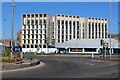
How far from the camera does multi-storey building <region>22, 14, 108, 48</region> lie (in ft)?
544

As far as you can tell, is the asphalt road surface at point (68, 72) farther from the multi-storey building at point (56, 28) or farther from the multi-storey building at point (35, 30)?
the multi-storey building at point (35, 30)

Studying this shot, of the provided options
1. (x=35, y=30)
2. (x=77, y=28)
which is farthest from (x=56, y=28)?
(x=77, y=28)

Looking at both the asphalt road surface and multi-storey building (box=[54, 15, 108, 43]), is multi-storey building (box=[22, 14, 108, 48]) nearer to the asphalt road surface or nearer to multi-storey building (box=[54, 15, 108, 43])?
multi-storey building (box=[54, 15, 108, 43])

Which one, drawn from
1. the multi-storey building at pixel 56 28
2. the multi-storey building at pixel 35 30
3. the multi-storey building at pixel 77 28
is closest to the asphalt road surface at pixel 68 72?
the multi-storey building at pixel 56 28

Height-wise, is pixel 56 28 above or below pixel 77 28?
below

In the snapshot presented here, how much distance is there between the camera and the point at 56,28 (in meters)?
175

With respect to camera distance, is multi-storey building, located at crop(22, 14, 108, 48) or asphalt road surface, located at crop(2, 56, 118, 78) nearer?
asphalt road surface, located at crop(2, 56, 118, 78)

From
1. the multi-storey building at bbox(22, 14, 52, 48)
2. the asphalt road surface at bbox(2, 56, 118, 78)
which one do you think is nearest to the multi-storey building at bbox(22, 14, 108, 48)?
the multi-storey building at bbox(22, 14, 52, 48)

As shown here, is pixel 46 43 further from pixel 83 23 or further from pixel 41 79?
pixel 41 79

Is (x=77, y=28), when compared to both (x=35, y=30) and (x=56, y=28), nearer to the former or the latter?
(x=56, y=28)

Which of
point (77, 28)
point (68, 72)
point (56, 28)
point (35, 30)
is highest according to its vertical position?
point (77, 28)

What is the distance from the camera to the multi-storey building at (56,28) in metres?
166

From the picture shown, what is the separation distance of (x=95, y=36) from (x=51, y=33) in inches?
1170

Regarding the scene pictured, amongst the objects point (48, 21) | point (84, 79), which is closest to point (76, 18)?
point (48, 21)
